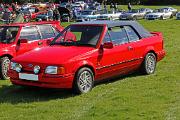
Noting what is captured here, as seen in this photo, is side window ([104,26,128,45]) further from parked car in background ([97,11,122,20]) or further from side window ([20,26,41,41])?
parked car in background ([97,11,122,20])

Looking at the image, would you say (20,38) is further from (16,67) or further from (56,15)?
(56,15)

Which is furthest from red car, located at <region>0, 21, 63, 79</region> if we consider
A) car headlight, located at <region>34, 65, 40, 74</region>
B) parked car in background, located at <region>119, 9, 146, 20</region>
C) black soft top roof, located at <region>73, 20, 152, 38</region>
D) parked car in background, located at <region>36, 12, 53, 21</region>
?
parked car in background, located at <region>119, 9, 146, 20</region>

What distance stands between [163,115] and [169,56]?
22.9ft

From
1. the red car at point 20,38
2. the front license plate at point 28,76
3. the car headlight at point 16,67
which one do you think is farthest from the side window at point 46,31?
the front license plate at point 28,76

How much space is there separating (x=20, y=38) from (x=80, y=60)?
10.9 ft

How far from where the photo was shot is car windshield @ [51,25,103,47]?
9.09 metres

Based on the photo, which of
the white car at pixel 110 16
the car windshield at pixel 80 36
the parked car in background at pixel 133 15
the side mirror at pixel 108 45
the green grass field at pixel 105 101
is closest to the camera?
the green grass field at pixel 105 101

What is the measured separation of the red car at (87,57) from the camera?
8.14 m

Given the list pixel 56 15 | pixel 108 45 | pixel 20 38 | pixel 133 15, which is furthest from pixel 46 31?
pixel 133 15

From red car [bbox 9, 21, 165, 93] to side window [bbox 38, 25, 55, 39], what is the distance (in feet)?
7.27

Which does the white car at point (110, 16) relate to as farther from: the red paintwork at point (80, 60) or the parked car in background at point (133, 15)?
the red paintwork at point (80, 60)

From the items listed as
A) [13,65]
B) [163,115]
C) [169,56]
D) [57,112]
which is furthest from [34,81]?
[169,56]

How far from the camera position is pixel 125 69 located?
9672 millimetres

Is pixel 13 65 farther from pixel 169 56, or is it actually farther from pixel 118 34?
pixel 169 56
